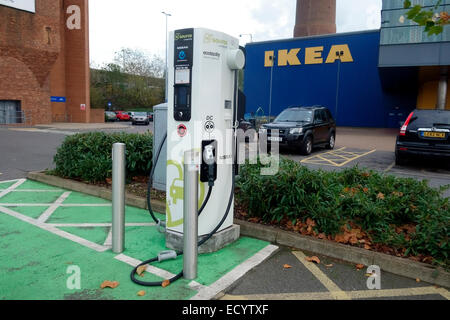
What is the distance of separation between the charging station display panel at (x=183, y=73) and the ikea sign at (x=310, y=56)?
1149 inches

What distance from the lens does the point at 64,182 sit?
707 centimetres

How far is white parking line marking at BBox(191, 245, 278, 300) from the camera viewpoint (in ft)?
10.4

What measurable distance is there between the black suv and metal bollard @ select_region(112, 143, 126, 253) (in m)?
8.70

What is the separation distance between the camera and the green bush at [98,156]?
6.78 meters

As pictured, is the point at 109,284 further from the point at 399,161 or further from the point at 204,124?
the point at 399,161

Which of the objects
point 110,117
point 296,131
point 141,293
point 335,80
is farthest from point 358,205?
point 110,117

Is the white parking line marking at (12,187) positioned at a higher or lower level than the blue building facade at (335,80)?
lower

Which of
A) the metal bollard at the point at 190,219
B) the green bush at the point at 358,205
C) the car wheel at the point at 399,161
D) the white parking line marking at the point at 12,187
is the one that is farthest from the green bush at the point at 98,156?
the car wheel at the point at 399,161

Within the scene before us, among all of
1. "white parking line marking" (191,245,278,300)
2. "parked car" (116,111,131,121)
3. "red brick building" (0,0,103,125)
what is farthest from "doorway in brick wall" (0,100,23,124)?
"white parking line marking" (191,245,278,300)

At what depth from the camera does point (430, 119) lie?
966cm

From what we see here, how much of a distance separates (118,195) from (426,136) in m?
8.61

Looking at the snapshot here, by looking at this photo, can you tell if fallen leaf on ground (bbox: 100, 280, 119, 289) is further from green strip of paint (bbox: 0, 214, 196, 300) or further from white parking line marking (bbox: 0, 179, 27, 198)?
white parking line marking (bbox: 0, 179, 27, 198)

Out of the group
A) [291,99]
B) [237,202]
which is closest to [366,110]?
[291,99]

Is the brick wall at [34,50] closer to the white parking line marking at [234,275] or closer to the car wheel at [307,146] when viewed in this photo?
the car wheel at [307,146]
